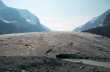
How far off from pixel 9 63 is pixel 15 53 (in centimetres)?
331

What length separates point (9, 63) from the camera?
24.6ft

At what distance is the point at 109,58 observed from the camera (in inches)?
435

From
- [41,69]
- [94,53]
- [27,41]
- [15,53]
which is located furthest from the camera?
[27,41]

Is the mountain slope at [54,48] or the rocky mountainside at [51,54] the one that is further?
the mountain slope at [54,48]

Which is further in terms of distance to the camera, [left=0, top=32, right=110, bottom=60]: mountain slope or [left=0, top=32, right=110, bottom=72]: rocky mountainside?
[left=0, top=32, right=110, bottom=60]: mountain slope

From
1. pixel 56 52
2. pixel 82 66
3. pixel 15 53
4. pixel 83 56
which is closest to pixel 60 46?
pixel 56 52

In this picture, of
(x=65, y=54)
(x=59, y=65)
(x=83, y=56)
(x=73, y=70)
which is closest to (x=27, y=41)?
(x=65, y=54)

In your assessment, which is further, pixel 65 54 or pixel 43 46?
pixel 43 46

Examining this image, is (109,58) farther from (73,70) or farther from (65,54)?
(73,70)

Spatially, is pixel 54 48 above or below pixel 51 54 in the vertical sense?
above

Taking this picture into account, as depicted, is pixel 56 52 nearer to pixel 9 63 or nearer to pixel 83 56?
pixel 83 56

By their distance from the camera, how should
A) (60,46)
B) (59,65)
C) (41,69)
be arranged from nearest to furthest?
(41,69) → (59,65) → (60,46)

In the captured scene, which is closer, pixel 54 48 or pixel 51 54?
pixel 51 54

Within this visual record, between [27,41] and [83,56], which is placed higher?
[27,41]
